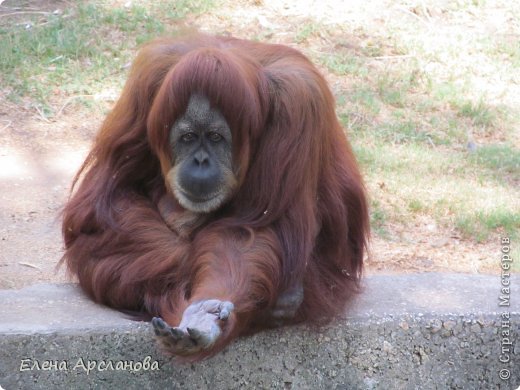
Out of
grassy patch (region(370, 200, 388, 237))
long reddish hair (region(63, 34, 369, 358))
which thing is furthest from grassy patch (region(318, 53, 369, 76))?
long reddish hair (region(63, 34, 369, 358))

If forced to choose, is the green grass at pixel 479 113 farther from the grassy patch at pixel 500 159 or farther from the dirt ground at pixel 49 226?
the dirt ground at pixel 49 226

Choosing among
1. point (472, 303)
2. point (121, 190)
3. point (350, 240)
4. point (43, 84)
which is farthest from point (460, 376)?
point (43, 84)

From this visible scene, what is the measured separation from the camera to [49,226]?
4770 millimetres

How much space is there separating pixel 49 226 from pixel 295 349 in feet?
7.18

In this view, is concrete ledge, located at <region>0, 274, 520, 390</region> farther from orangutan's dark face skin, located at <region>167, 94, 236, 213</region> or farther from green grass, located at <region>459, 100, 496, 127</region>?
green grass, located at <region>459, 100, 496, 127</region>

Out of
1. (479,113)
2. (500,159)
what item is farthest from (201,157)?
(479,113)

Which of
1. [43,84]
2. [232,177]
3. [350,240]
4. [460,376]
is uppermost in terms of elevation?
[232,177]

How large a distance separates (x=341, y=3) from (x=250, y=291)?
481cm

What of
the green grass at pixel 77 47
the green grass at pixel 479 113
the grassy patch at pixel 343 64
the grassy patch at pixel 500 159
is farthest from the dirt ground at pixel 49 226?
the grassy patch at pixel 343 64

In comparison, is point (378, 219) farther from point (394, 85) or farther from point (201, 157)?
point (201, 157)

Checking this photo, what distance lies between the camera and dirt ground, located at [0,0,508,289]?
448cm

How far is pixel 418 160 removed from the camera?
18.3 ft

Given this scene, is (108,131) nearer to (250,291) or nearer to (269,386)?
(250,291)

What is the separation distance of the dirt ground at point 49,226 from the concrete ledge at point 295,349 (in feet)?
3.74
